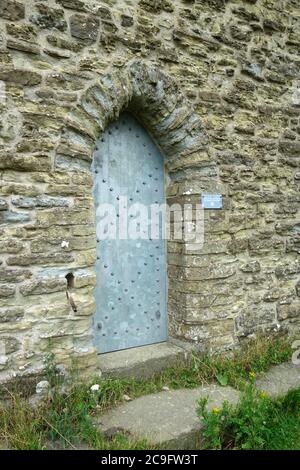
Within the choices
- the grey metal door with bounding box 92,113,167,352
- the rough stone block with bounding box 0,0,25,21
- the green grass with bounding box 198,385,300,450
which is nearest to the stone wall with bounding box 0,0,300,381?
the rough stone block with bounding box 0,0,25,21

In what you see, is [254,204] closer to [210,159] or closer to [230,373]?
[210,159]

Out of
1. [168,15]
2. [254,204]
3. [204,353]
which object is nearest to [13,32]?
[168,15]

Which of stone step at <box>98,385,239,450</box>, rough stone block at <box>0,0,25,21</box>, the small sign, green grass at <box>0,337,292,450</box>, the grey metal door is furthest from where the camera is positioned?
the small sign

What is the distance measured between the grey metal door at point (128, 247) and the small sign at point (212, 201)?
44 cm

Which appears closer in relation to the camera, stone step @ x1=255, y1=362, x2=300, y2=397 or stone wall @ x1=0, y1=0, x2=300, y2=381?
stone wall @ x1=0, y1=0, x2=300, y2=381

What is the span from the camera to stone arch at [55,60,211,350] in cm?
312

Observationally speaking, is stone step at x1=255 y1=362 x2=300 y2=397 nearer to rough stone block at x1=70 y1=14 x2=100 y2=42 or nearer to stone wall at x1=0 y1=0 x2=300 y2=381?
stone wall at x1=0 y1=0 x2=300 y2=381

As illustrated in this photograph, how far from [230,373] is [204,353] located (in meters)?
0.32

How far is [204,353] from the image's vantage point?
3758 mm

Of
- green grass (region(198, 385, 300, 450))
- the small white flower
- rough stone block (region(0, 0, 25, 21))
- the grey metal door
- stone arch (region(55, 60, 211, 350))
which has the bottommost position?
green grass (region(198, 385, 300, 450))

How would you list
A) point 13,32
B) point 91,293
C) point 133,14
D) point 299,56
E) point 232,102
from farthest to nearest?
point 299,56, point 232,102, point 133,14, point 91,293, point 13,32

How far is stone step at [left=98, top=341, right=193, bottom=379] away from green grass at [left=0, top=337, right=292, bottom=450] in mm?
76

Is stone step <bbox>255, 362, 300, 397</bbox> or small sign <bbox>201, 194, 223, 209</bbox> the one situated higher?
small sign <bbox>201, 194, 223, 209</bbox>

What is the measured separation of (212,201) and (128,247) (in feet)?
3.02
